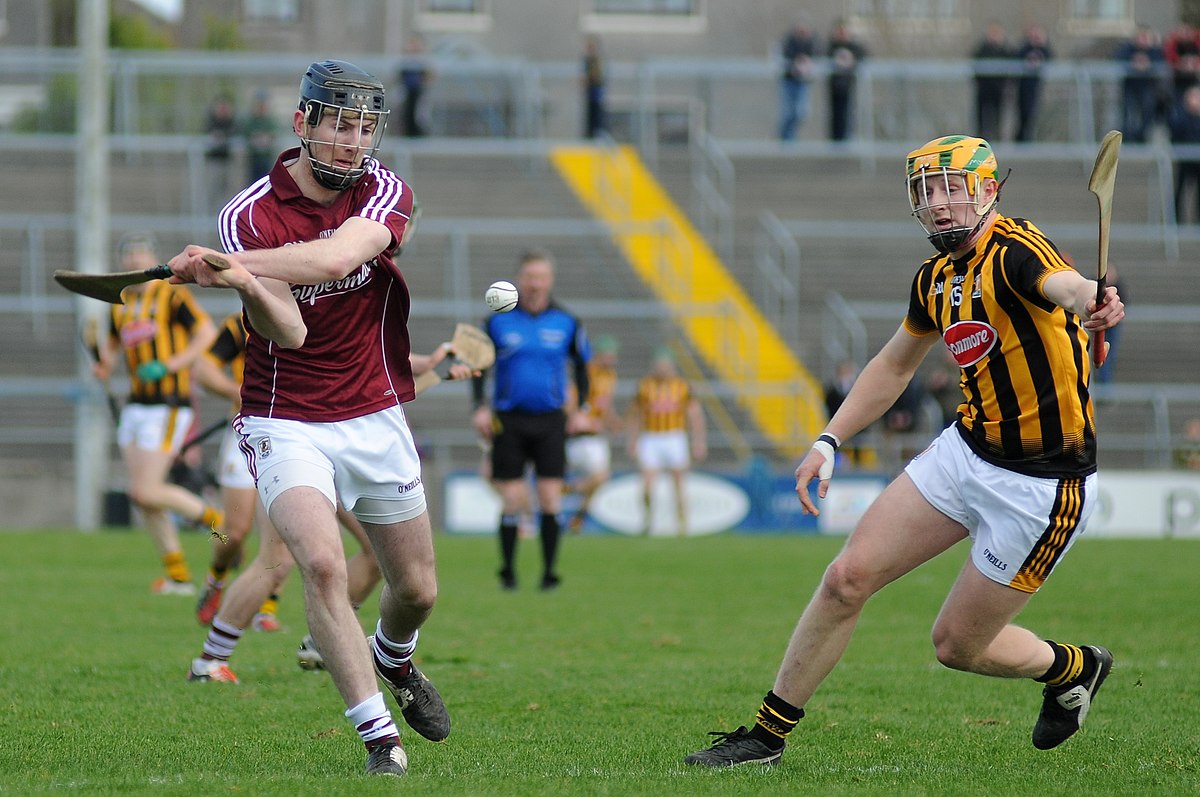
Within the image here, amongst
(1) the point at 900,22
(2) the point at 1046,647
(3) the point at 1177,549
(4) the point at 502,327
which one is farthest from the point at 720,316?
(2) the point at 1046,647

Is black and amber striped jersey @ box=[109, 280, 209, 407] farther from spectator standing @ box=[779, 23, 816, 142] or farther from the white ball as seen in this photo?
spectator standing @ box=[779, 23, 816, 142]

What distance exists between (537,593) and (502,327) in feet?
6.66

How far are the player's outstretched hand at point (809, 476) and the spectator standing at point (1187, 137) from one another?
21.9m

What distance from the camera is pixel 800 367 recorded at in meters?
23.3

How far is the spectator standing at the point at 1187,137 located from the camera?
25828mm

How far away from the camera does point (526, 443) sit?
12445mm

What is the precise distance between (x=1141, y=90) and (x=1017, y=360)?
2295cm

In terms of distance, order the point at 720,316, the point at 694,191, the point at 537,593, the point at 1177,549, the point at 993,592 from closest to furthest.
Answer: the point at 993,592 < the point at 537,593 < the point at 1177,549 < the point at 720,316 < the point at 694,191

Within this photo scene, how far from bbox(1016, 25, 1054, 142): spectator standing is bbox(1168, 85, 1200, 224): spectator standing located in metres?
2.19

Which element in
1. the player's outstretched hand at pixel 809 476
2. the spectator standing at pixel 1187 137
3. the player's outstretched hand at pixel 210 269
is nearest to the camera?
the player's outstretched hand at pixel 210 269

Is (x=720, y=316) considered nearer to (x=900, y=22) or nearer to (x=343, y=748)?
(x=900, y=22)

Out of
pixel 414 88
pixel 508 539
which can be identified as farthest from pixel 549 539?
pixel 414 88

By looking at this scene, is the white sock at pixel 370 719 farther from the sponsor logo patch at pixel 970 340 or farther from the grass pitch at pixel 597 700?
the sponsor logo patch at pixel 970 340

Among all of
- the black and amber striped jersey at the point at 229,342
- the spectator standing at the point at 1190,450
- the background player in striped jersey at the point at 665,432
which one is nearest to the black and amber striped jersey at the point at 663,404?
the background player in striped jersey at the point at 665,432
